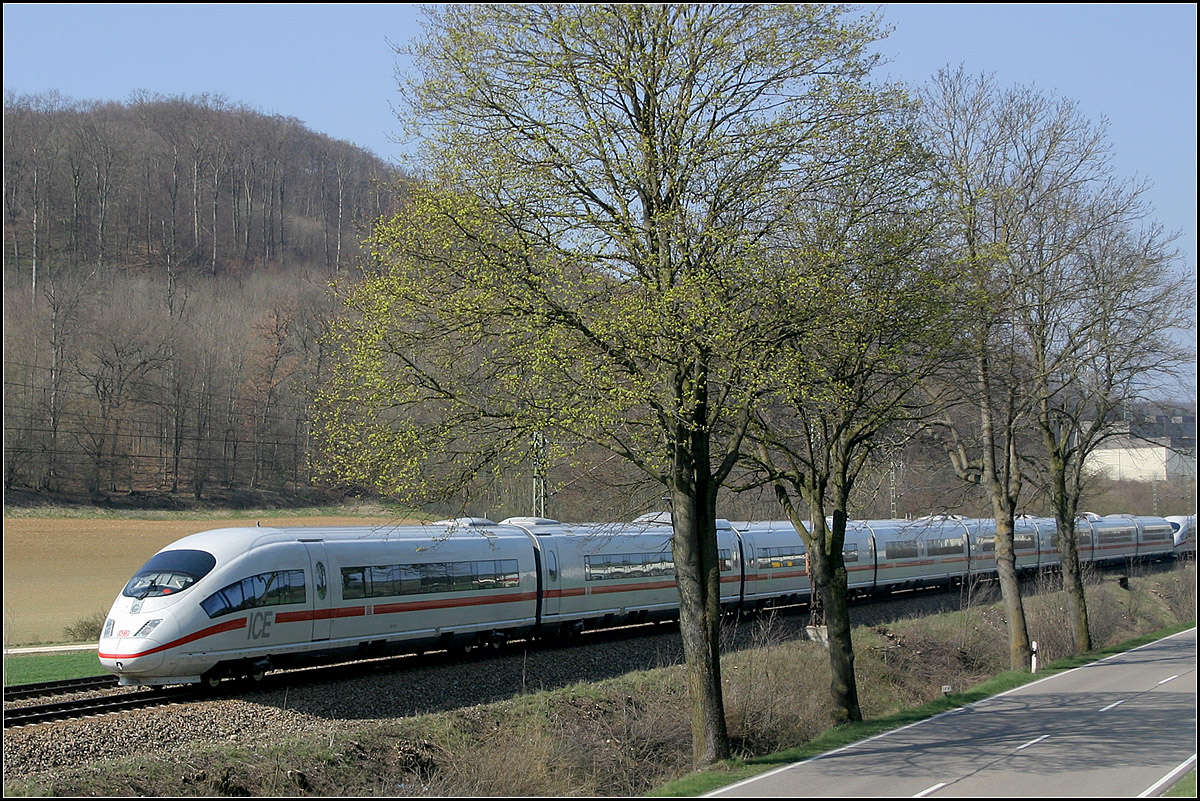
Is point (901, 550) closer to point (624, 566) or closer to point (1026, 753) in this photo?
point (624, 566)

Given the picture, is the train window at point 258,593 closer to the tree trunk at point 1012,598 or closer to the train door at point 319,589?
the train door at point 319,589

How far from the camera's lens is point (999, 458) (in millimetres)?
27438

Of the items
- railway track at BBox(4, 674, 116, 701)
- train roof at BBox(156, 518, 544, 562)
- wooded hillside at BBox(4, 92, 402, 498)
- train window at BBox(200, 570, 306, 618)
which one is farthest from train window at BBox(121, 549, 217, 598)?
wooded hillside at BBox(4, 92, 402, 498)

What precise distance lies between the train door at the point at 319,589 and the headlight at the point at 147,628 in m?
2.97

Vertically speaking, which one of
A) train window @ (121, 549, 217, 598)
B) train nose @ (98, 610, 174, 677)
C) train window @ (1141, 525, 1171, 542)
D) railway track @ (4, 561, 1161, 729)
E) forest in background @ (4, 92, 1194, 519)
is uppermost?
forest in background @ (4, 92, 1194, 519)

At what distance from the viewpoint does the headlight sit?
620 inches

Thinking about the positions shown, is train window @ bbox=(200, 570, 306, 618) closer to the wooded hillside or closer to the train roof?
the train roof

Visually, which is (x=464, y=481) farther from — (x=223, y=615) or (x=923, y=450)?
(x=923, y=450)

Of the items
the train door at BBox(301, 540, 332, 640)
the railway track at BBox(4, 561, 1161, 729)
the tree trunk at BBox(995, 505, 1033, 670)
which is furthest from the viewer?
the tree trunk at BBox(995, 505, 1033, 670)

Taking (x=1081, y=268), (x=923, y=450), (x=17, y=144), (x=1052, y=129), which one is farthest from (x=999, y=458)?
(x=17, y=144)

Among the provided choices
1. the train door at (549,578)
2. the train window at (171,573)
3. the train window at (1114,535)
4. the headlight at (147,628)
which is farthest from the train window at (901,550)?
the headlight at (147,628)

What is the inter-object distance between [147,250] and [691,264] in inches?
3360

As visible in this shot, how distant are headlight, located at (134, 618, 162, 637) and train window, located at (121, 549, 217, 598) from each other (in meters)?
0.62

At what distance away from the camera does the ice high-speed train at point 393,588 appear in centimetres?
1623
